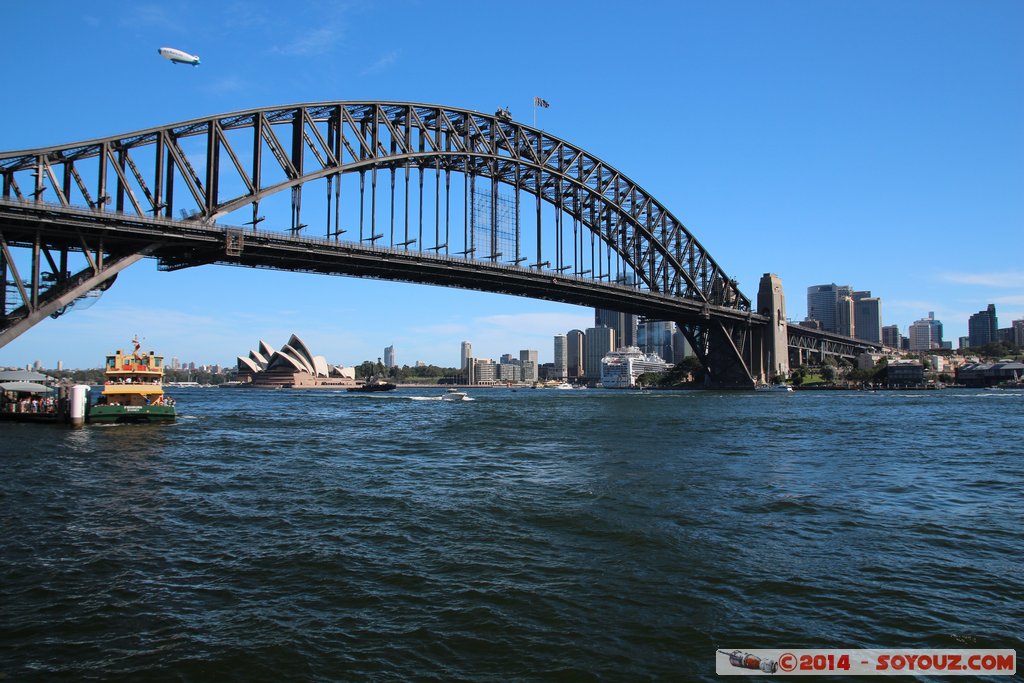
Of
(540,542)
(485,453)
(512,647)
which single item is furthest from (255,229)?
(512,647)

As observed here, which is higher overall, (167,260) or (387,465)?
(167,260)

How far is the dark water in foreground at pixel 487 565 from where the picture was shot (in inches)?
282

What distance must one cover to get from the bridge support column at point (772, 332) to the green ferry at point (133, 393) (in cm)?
9314

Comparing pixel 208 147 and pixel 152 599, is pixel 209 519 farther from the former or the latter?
pixel 208 147

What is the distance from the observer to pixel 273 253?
50531 millimetres

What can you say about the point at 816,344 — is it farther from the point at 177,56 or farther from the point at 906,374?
the point at 177,56

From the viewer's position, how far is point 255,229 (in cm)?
4856

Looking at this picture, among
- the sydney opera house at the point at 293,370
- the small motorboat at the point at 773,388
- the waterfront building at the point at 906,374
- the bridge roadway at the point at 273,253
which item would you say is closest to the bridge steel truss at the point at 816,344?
the waterfront building at the point at 906,374

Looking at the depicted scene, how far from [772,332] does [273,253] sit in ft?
284

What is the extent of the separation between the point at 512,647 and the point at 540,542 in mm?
4110

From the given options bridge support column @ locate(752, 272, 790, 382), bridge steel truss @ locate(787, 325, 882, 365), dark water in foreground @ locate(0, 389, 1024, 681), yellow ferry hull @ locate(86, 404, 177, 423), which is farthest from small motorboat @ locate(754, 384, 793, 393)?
yellow ferry hull @ locate(86, 404, 177, 423)

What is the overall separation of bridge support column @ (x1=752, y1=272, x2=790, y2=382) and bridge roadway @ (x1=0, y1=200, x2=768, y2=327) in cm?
3584

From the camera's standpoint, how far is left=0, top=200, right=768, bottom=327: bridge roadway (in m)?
37.5

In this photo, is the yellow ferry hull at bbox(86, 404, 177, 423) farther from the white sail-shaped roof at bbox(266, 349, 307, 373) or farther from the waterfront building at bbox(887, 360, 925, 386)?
the white sail-shaped roof at bbox(266, 349, 307, 373)
